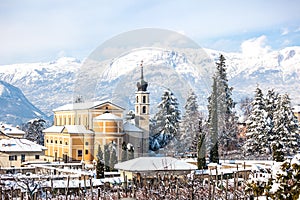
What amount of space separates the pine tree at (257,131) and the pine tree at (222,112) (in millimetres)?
1913

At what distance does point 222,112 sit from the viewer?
31953 millimetres

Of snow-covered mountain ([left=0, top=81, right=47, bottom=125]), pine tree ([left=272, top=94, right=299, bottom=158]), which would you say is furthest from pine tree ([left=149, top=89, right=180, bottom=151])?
snow-covered mountain ([left=0, top=81, right=47, bottom=125])

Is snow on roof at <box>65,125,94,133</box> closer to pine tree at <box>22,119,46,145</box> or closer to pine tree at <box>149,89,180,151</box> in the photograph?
pine tree at <box>149,89,180,151</box>

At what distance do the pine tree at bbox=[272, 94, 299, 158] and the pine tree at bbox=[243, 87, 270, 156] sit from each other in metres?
0.77

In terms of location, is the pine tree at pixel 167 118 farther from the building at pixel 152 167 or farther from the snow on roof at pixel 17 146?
Answer: the snow on roof at pixel 17 146

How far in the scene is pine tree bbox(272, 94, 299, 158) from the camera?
27.9m

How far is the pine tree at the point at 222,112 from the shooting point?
29.4 m

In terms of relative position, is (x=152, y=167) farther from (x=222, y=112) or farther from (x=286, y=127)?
(x=222, y=112)

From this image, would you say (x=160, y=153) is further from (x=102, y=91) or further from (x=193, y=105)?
(x=193, y=105)

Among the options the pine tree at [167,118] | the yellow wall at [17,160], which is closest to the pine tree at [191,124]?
the pine tree at [167,118]

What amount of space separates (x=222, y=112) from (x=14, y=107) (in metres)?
130

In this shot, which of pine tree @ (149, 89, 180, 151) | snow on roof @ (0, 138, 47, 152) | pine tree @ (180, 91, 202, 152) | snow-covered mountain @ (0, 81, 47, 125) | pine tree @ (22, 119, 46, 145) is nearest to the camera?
pine tree @ (149, 89, 180, 151)

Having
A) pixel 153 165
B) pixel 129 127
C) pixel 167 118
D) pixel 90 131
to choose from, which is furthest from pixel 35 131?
pixel 153 165

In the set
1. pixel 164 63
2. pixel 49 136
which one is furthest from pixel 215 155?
pixel 49 136
